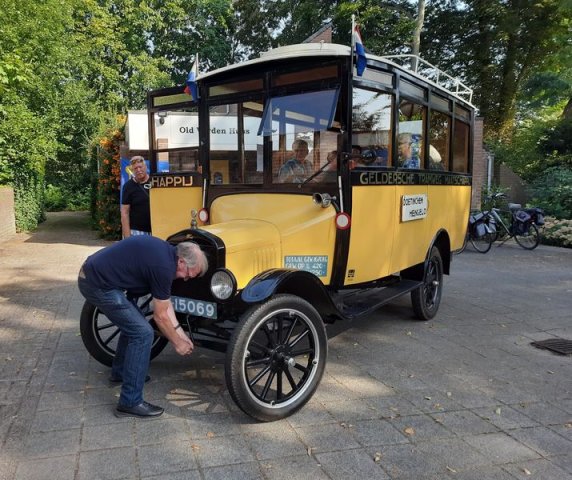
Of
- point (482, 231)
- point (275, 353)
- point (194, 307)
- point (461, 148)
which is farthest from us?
Result: point (482, 231)

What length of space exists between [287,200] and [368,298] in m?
1.38

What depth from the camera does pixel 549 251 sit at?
39.1 feet

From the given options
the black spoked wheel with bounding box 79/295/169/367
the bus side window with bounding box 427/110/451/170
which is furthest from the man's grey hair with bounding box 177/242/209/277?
the bus side window with bounding box 427/110/451/170

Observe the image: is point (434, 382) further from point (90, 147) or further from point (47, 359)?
point (90, 147)

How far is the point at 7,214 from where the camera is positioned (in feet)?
47.2

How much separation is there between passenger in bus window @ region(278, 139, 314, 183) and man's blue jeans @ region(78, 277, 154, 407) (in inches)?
70.7

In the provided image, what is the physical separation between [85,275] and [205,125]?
2.10 metres

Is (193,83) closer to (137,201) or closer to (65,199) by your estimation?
(137,201)

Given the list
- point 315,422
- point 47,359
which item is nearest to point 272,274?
point 315,422

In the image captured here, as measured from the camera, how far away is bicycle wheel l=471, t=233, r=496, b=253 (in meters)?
11.7

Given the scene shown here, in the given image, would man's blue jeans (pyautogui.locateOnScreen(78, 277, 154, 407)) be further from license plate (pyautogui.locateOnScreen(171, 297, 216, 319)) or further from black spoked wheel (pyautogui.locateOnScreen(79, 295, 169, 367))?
black spoked wheel (pyautogui.locateOnScreen(79, 295, 169, 367))

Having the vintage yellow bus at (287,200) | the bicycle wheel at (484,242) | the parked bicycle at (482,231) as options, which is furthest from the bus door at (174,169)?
the bicycle wheel at (484,242)

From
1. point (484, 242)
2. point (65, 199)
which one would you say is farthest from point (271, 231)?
point (65, 199)

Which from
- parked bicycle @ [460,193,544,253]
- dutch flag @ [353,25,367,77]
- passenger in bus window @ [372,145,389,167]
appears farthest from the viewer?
parked bicycle @ [460,193,544,253]
